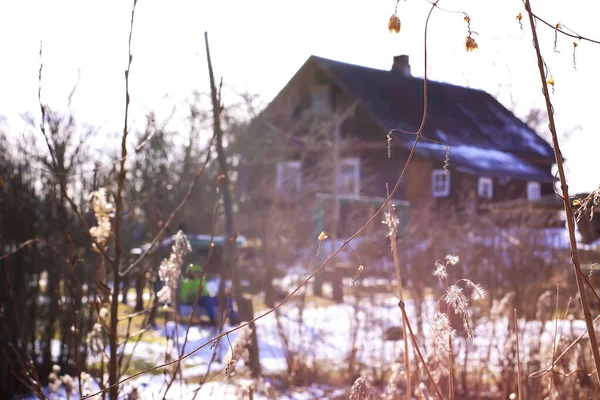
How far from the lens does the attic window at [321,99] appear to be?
16344 millimetres

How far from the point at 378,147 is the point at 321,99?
73.9 inches

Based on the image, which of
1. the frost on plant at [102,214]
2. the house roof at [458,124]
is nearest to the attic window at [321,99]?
the house roof at [458,124]

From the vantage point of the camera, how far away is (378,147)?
16391mm

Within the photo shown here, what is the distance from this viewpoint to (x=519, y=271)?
6684 millimetres

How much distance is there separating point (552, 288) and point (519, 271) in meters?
0.91

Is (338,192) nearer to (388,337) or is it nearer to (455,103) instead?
(455,103)

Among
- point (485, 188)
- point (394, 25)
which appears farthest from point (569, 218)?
point (485, 188)

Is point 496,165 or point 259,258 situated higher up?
Answer: point 496,165

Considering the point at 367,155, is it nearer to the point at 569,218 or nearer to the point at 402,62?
the point at 402,62

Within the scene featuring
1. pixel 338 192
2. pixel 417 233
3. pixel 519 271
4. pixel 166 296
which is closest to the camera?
pixel 166 296

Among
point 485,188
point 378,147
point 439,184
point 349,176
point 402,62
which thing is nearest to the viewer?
point 402,62

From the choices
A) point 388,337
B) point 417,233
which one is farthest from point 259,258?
point 388,337

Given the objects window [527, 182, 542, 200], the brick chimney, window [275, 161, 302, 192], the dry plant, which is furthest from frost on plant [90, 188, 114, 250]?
window [527, 182, 542, 200]

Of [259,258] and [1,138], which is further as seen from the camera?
[259,258]
